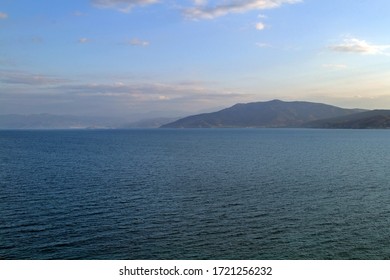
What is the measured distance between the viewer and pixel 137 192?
6556 centimetres

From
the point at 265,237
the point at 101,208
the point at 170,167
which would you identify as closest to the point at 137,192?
the point at 101,208

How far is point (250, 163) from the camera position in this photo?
107 metres

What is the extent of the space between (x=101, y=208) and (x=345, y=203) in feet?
115

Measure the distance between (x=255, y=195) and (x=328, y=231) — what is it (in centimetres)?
1898

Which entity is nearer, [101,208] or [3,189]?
[101,208]

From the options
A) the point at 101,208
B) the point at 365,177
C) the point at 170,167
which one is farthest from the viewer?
the point at 170,167

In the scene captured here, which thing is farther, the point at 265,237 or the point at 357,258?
the point at 265,237

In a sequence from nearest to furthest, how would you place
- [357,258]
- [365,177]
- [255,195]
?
[357,258] → [255,195] → [365,177]

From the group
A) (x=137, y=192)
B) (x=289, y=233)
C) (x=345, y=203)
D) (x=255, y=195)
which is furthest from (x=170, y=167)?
(x=289, y=233)

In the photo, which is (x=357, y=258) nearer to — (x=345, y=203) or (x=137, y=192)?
(x=345, y=203)
